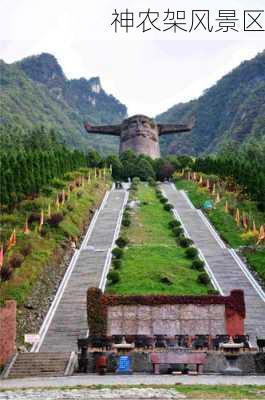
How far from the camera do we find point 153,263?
3641cm

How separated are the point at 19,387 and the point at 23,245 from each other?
16.6 m

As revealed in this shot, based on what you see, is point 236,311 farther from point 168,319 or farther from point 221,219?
point 221,219

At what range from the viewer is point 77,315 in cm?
2967

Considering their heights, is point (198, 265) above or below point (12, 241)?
below

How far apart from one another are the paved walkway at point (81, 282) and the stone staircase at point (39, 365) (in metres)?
1.93

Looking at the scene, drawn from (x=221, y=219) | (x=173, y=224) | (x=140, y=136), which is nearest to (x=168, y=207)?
(x=221, y=219)

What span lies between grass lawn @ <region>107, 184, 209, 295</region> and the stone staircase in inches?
301

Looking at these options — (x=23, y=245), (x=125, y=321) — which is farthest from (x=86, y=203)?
(x=125, y=321)

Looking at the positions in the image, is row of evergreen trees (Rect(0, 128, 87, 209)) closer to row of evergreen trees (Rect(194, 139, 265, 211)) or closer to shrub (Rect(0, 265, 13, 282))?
shrub (Rect(0, 265, 13, 282))

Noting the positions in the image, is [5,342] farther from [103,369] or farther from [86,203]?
[86,203]

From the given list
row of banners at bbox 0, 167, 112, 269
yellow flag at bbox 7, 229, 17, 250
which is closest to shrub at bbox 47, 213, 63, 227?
row of banners at bbox 0, 167, 112, 269

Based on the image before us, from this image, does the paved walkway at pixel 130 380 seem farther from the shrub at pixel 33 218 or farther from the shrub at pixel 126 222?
the shrub at pixel 126 222

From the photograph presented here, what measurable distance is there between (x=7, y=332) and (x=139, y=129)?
70.9 metres

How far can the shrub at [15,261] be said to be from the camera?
3232 centimetres
